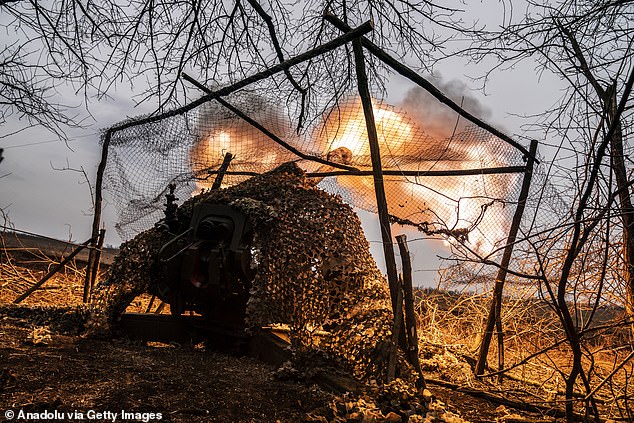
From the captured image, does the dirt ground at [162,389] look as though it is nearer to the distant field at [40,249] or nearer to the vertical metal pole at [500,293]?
the vertical metal pole at [500,293]

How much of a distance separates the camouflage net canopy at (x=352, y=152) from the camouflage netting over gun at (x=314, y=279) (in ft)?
2.64

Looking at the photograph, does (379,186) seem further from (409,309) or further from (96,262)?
(96,262)

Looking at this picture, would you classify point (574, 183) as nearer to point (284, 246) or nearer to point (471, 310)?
point (284, 246)

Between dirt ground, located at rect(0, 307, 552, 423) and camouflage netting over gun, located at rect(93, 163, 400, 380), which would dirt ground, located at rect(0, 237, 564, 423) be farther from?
camouflage netting over gun, located at rect(93, 163, 400, 380)

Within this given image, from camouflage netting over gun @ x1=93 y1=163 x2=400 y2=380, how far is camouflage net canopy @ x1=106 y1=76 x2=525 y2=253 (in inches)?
31.7

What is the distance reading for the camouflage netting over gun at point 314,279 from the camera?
12.2 ft

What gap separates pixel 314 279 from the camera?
406cm

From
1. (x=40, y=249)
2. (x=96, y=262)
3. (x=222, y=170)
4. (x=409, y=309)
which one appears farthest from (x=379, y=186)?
(x=40, y=249)

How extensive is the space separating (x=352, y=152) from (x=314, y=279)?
6.25 feet

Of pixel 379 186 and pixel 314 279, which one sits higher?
pixel 379 186

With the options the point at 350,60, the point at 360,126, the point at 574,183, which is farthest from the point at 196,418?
the point at 350,60

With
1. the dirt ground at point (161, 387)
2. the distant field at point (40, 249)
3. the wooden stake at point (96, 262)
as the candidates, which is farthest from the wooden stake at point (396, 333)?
the distant field at point (40, 249)

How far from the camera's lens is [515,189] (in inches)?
210

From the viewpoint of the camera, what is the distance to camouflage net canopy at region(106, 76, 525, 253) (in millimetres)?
4883
